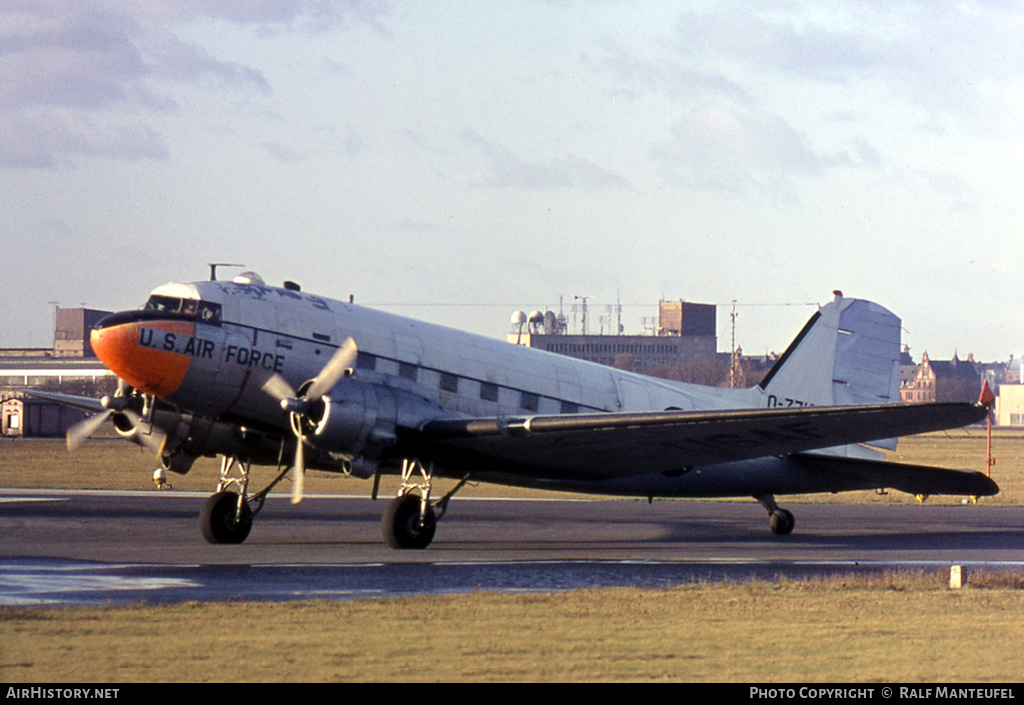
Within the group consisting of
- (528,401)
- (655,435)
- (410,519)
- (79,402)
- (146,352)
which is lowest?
(410,519)

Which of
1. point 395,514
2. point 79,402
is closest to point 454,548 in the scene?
point 395,514

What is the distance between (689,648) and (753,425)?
8913 mm

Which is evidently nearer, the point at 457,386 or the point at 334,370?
the point at 334,370

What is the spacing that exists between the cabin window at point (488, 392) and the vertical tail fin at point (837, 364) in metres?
7.40

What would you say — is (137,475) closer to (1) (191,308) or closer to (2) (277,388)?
(1) (191,308)

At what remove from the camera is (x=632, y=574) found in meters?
18.1

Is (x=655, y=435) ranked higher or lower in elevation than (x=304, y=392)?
lower

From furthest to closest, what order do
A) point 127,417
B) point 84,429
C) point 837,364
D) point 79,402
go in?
1. point 837,364
2. point 79,402
3. point 84,429
4. point 127,417

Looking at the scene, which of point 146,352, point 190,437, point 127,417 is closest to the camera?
point 146,352

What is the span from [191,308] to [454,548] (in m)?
6.29

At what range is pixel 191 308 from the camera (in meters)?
20.3

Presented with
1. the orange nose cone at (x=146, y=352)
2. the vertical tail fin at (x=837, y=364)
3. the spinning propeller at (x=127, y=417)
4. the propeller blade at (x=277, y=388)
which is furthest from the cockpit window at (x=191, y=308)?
the vertical tail fin at (x=837, y=364)

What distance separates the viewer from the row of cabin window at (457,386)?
70.2ft

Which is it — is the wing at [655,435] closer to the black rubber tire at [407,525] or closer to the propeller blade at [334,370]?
the black rubber tire at [407,525]
